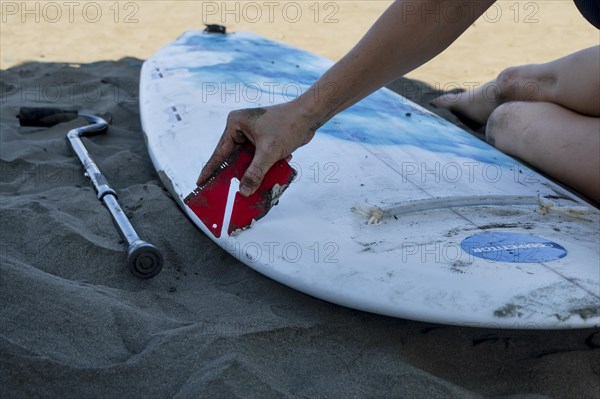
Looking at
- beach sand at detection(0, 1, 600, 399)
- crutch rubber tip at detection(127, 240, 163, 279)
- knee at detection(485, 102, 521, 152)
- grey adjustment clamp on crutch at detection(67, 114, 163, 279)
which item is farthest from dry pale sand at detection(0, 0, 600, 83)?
crutch rubber tip at detection(127, 240, 163, 279)

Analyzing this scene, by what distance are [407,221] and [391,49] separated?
1.69ft

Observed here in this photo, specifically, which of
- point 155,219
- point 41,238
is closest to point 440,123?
point 155,219

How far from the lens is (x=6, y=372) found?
1.28 metres

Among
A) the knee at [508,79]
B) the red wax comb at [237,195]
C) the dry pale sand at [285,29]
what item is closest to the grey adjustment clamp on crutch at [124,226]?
the red wax comb at [237,195]

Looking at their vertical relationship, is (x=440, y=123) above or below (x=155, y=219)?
above

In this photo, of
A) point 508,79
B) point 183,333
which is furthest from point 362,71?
point 508,79

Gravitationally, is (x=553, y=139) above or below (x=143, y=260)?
above

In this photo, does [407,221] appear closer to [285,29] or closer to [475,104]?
[475,104]

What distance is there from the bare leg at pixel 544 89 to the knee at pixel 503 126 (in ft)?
0.36

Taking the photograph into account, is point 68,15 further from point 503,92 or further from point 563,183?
point 563,183

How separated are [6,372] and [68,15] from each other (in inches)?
173

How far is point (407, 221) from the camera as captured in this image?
1710mm

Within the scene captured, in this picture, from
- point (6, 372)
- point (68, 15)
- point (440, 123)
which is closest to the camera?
point (6, 372)

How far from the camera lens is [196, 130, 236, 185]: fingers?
1.55 meters
